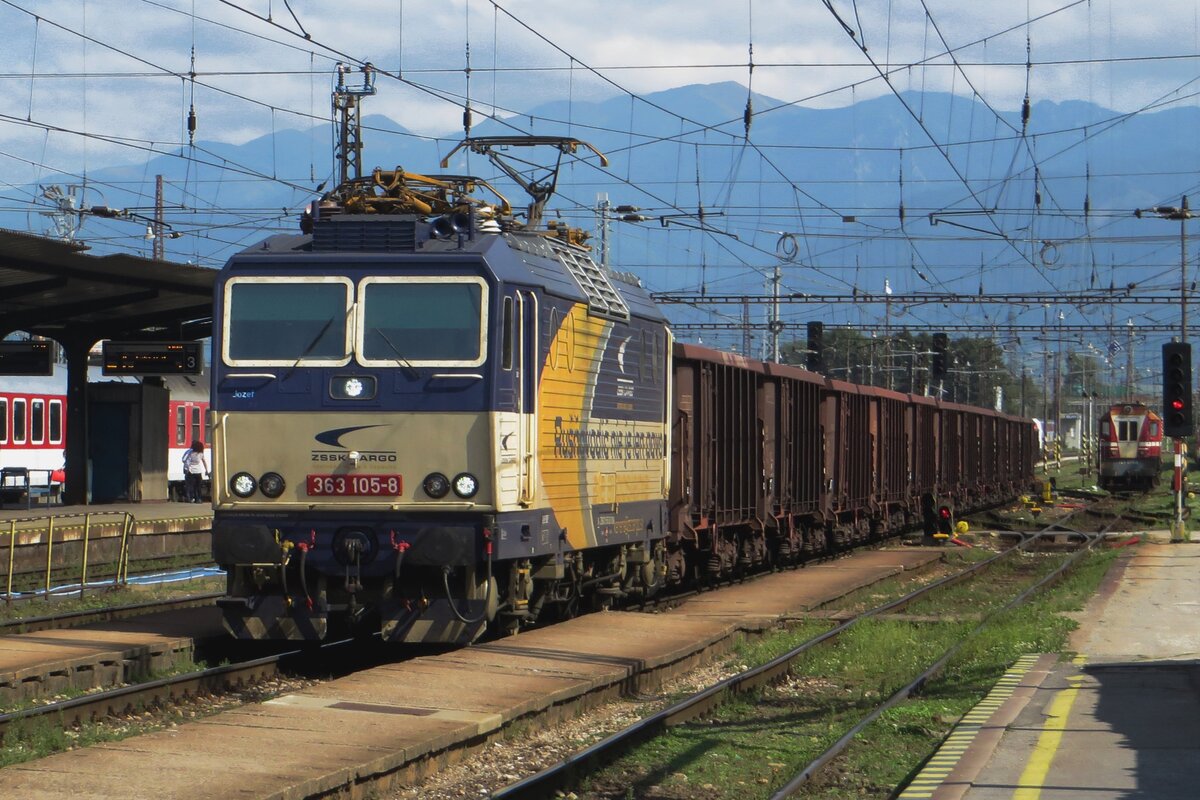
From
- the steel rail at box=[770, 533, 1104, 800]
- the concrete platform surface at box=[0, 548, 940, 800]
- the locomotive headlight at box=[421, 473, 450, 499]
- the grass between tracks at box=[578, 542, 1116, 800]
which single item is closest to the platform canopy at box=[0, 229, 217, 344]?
the locomotive headlight at box=[421, 473, 450, 499]

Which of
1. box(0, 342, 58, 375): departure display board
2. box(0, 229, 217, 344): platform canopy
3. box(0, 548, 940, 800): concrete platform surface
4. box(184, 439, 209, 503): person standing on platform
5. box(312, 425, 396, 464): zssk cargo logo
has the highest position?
box(0, 229, 217, 344): platform canopy

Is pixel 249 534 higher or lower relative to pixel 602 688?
higher

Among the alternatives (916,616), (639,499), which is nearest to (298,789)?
(639,499)

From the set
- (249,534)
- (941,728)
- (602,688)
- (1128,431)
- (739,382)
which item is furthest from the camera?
(1128,431)

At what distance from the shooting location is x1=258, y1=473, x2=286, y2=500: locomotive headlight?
12.7 meters

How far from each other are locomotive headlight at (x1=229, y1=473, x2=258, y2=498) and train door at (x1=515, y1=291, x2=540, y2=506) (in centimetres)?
217

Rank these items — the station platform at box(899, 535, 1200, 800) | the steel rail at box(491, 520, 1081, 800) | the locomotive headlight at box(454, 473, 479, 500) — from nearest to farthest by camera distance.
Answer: the station platform at box(899, 535, 1200, 800) < the steel rail at box(491, 520, 1081, 800) < the locomotive headlight at box(454, 473, 479, 500)

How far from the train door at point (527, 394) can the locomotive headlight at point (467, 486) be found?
1.48ft

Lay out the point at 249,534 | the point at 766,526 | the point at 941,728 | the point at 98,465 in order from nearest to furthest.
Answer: the point at 941,728 < the point at 249,534 < the point at 766,526 < the point at 98,465

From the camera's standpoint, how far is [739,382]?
21.7 m

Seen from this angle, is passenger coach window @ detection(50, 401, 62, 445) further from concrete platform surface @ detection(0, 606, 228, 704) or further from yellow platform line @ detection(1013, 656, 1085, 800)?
yellow platform line @ detection(1013, 656, 1085, 800)

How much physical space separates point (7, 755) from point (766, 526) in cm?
1549

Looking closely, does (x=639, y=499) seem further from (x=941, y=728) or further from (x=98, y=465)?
(x=98, y=465)

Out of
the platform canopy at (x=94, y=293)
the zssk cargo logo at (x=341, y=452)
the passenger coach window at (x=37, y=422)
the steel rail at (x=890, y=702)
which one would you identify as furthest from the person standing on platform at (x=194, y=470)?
the zssk cargo logo at (x=341, y=452)
